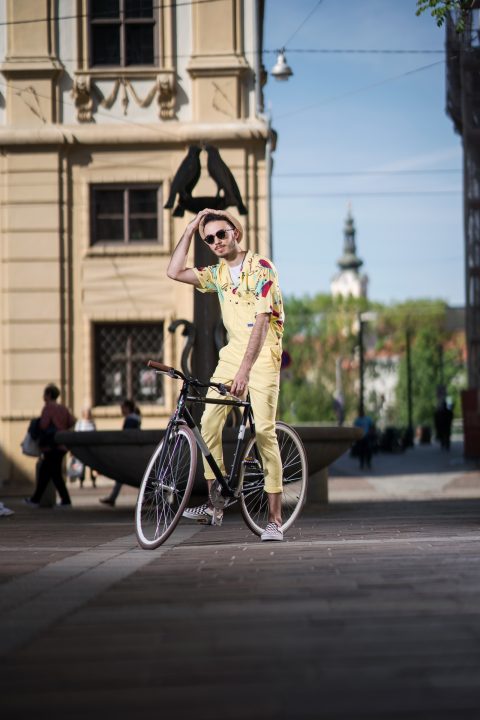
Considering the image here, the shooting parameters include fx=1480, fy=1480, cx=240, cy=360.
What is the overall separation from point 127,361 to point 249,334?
60.2 ft

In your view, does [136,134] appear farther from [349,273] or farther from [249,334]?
[349,273]

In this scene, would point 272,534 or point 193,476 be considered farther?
point 272,534

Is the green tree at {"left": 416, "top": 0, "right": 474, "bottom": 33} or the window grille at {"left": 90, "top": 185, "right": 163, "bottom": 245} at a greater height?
the green tree at {"left": 416, "top": 0, "right": 474, "bottom": 33}

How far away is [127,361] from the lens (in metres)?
26.8

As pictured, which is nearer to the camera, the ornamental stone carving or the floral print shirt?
the floral print shirt

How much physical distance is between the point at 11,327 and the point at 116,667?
22512mm

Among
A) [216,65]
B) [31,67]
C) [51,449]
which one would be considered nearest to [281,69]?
[216,65]

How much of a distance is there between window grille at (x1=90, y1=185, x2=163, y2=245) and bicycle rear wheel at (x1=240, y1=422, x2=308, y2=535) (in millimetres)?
18139

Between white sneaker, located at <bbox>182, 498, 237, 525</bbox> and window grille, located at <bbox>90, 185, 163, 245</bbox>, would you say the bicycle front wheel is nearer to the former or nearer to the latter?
white sneaker, located at <bbox>182, 498, 237, 525</bbox>

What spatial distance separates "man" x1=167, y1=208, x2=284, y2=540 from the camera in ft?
28.0

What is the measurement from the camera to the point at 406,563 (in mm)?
6762

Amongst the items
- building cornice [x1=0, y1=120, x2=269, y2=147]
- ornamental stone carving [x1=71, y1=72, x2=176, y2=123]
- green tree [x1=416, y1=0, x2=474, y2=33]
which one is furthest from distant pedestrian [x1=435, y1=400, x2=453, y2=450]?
green tree [x1=416, y1=0, x2=474, y2=33]

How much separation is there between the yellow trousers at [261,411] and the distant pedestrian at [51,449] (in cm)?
917

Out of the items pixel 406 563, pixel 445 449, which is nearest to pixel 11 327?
pixel 406 563
